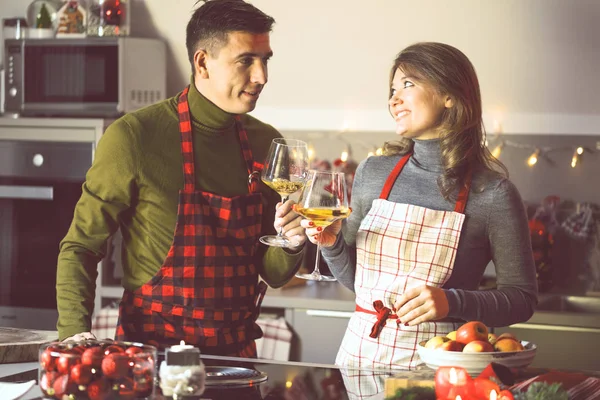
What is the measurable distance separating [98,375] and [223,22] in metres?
1.04

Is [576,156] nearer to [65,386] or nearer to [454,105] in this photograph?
[454,105]

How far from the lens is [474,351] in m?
1.71

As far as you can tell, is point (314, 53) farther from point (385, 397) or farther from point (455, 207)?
point (385, 397)

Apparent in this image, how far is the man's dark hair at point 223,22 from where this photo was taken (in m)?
2.17

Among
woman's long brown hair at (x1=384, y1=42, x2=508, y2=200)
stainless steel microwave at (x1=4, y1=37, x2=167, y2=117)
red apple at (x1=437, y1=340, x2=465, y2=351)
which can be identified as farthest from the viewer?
stainless steel microwave at (x1=4, y1=37, x2=167, y2=117)

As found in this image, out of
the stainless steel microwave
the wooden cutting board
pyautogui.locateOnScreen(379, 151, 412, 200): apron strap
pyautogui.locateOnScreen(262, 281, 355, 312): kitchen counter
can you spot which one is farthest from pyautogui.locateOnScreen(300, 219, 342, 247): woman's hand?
the stainless steel microwave

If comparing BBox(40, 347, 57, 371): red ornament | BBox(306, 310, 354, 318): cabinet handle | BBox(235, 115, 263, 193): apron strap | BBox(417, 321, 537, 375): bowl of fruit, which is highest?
BBox(235, 115, 263, 193): apron strap

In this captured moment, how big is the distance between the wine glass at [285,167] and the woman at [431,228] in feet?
0.41

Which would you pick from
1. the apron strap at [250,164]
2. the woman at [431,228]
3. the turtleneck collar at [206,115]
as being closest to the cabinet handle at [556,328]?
the woman at [431,228]

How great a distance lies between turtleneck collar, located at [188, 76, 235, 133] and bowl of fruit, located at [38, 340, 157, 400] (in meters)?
0.90

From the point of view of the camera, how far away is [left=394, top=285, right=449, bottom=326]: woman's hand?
197 centimetres

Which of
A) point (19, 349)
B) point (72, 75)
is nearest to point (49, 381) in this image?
point (19, 349)

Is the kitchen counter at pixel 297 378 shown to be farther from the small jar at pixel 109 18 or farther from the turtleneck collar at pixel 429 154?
the small jar at pixel 109 18

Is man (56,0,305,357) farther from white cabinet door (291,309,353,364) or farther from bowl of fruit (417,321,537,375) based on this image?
white cabinet door (291,309,353,364)
